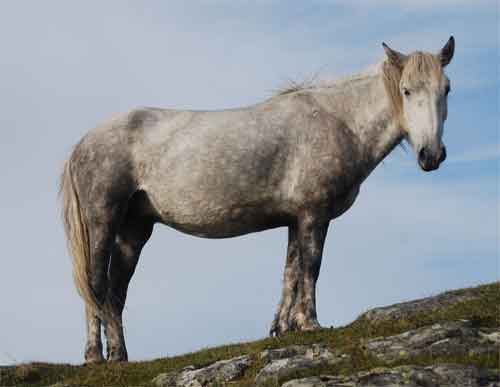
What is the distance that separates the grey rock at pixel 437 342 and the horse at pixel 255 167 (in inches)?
84.2

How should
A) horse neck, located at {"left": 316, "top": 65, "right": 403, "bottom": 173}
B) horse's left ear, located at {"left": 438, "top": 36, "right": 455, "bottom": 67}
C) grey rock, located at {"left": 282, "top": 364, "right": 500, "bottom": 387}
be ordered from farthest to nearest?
1. horse neck, located at {"left": 316, "top": 65, "right": 403, "bottom": 173}
2. horse's left ear, located at {"left": 438, "top": 36, "right": 455, "bottom": 67}
3. grey rock, located at {"left": 282, "top": 364, "right": 500, "bottom": 387}

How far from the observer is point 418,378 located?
11.3 metres

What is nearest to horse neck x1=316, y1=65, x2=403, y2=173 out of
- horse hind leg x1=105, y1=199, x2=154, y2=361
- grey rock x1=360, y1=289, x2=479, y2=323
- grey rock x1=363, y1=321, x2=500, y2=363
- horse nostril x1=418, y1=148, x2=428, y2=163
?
horse nostril x1=418, y1=148, x2=428, y2=163

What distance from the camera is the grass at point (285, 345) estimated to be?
40.9ft

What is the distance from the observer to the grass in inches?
491

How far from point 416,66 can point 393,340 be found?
4.54 m

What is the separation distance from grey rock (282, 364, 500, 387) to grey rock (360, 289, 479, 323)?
4.15m

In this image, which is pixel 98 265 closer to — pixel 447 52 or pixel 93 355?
pixel 93 355

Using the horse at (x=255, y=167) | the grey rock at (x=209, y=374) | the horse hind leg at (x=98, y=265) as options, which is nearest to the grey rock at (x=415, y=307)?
the horse at (x=255, y=167)

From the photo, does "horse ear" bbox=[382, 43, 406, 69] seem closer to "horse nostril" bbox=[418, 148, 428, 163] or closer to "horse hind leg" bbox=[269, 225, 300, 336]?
"horse nostril" bbox=[418, 148, 428, 163]

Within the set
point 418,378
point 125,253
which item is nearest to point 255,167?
point 125,253

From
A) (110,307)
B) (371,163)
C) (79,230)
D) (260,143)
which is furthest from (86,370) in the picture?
(371,163)

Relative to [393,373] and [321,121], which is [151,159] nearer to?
[321,121]

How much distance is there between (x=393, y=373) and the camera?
37.7 ft
